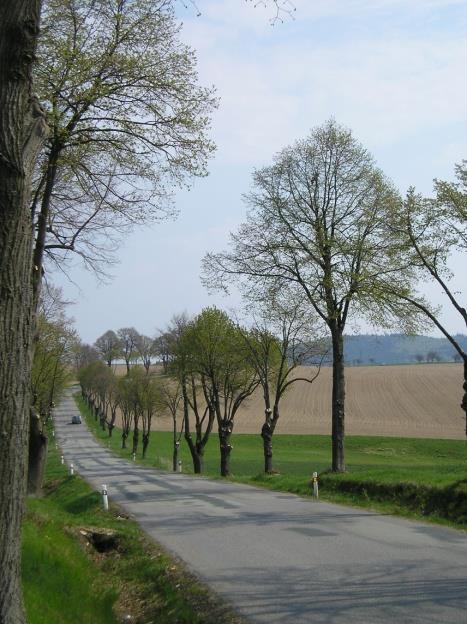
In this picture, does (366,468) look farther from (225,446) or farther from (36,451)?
(36,451)

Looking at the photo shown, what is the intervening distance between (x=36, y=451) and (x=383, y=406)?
70.5 meters

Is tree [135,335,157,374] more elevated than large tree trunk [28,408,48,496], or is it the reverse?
tree [135,335,157,374]

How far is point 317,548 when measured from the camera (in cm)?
1133

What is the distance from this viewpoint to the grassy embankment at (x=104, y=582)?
827 cm

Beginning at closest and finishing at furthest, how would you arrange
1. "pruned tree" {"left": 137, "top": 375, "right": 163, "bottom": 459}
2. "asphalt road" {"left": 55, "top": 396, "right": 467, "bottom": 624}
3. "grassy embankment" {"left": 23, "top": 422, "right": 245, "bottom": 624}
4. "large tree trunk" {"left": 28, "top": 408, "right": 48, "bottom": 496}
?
"asphalt road" {"left": 55, "top": 396, "right": 467, "bottom": 624} < "grassy embankment" {"left": 23, "top": 422, "right": 245, "bottom": 624} < "large tree trunk" {"left": 28, "top": 408, "right": 48, "bottom": 496} < "pruned tree" {"left": 137, "top": 375, "right": 163, "bottom": 459}

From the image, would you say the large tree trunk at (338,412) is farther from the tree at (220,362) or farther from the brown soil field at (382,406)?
the brown soil field at (382,406)

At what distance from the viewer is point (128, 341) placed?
389 feet

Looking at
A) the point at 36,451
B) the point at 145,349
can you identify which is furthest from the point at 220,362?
the point at 145,349

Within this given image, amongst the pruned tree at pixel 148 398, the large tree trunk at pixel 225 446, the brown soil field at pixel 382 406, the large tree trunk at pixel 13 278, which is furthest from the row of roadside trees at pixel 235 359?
the brown soil field at pixel 382 406

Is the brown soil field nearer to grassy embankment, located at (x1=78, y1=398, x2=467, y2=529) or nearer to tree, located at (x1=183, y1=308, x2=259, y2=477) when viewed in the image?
grassy embankment, located at (x1=78, y1=398, x2=467, y2=529)

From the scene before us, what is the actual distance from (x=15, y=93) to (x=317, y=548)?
28.9 ft

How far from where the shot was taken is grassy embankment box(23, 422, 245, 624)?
27.1 ft

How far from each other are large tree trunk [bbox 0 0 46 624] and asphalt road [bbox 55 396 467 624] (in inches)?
140

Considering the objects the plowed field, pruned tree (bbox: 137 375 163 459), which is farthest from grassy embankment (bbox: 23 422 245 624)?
the plowed field
